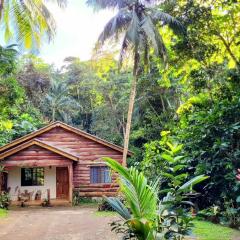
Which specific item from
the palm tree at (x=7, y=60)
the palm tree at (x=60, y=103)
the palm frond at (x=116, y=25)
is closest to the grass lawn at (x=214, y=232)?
the palm tree at (x=7, y=60)

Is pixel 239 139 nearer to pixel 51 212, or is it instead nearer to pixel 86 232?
pixel 86 232

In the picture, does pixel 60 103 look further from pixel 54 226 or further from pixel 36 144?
pixel 54 226

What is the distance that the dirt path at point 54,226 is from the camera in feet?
32.4

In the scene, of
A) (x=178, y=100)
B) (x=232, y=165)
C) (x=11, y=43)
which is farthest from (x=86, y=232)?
(x=178, y=100)

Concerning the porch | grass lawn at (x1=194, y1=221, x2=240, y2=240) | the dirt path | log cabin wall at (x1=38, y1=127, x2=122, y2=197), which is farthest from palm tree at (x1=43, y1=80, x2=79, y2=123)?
grass lawn at (x1=194, y1=221, x2=240, y2=240)

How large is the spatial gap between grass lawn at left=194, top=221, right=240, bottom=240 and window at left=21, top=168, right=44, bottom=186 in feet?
42.7

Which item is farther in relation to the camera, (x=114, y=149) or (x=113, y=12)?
(x=114, y=149)

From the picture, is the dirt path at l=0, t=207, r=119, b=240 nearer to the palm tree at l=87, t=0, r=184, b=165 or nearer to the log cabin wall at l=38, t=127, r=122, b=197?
the log cabin wall at l=38, t=127, r=122, b=197

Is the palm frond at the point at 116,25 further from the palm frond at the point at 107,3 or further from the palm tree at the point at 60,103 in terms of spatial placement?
the palm tree at the point at 60,103

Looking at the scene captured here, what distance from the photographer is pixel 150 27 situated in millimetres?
15195

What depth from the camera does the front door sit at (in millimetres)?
21266

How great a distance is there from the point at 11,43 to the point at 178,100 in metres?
13.7

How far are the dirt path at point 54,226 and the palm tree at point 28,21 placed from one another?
6.69 metres

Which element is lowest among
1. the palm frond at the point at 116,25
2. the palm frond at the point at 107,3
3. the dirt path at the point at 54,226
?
the dirt path at the point at 54,226
